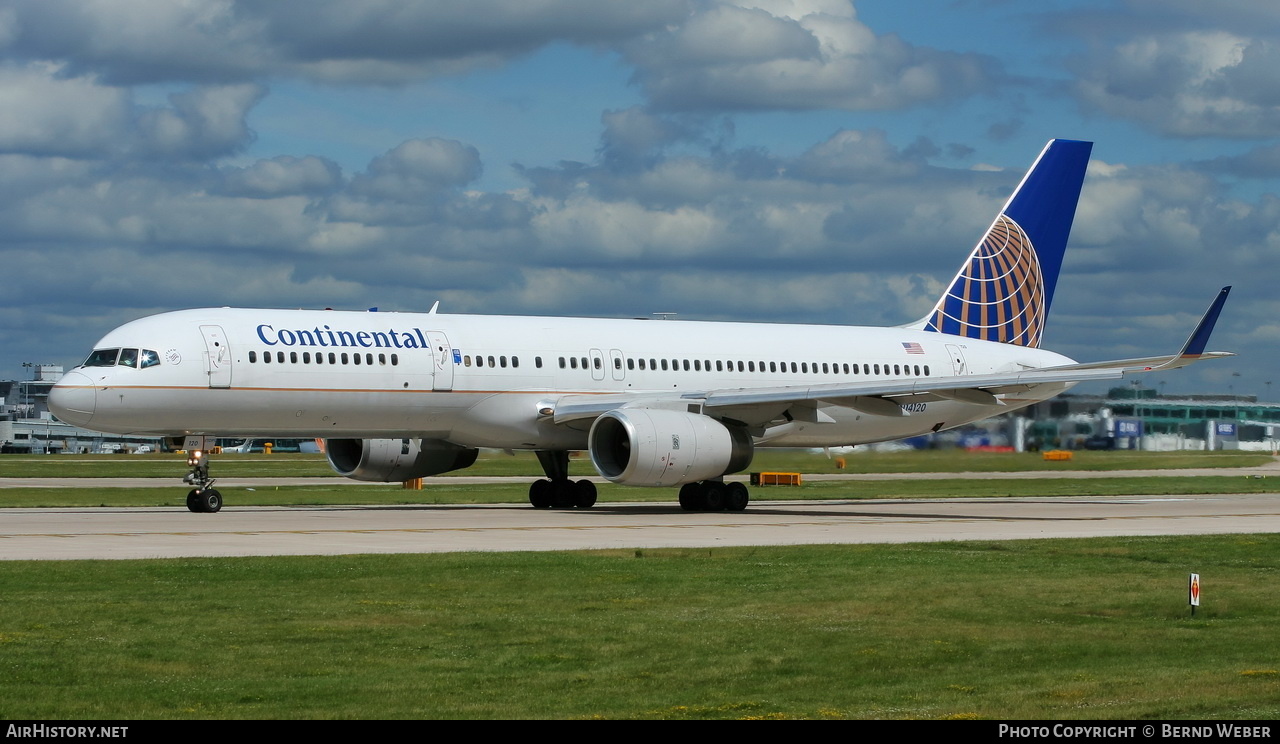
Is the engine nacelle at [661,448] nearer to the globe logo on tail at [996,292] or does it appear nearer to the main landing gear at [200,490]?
the main landing gear at [200,490]

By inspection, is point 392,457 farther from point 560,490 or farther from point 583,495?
point 583,495

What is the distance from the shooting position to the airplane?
3106cm

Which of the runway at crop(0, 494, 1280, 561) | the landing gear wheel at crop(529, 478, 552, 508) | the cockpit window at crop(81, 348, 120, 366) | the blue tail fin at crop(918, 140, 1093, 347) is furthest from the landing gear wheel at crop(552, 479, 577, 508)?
the blue tail fin at crop(918, 140, 1093, 347)

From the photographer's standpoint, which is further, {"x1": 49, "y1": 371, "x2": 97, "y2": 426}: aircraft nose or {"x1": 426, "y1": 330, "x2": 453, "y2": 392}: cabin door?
{"x1": 426, "y1": 330, "x2": 453, "y2": 392}: cabin door

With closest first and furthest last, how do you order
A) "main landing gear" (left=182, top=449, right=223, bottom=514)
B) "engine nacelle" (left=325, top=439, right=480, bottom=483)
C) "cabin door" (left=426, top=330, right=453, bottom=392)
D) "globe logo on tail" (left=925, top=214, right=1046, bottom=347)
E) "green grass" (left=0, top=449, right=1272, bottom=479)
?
"main landing gear" (left=182, top=449, right=223, bottom=514) < "cabin door" (left=426, top=330, right=453, bottom=392) < "engine nacelle" (left=325, top=439, right=480, bottom=483) < "green grass" (left=0, top=449, right=1272, bottom=479) < "globe logo on tail" (left=925, top=214, right=1046, bottom=347)

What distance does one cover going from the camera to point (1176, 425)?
180ft

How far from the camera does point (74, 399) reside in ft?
98.5

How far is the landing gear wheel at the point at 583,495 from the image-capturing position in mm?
37031

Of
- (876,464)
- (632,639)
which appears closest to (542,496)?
(876,464)

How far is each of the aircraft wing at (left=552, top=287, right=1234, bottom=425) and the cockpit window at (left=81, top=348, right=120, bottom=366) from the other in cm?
928

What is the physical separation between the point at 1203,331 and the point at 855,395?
7139 mm

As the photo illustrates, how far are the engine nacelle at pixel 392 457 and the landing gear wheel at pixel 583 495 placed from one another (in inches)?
99.9

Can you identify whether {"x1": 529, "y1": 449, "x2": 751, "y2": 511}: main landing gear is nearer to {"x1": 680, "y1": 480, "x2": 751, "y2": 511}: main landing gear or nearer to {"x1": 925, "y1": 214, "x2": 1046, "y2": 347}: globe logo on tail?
{"x1": 680, "y1": 480, "x2": 751, "y2": 511}: main landing gear
